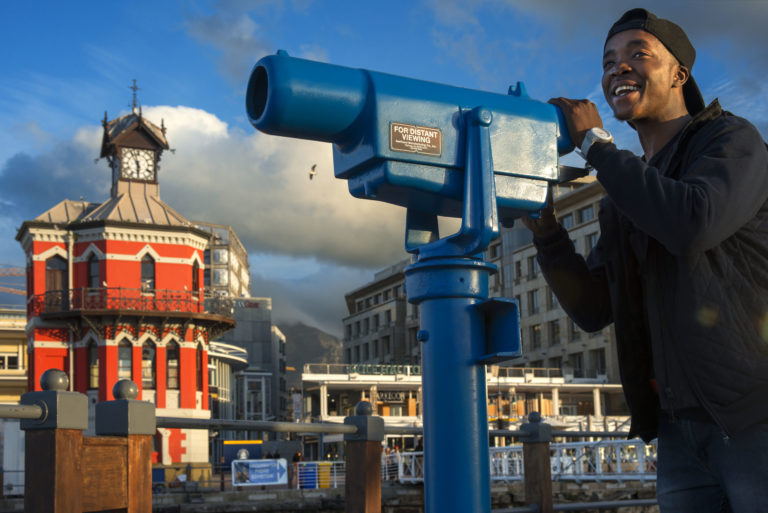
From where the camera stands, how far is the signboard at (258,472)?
85.9ft

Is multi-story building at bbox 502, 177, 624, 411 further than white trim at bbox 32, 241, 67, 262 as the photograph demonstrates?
Yes

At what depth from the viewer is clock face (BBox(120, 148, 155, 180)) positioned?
1441 inches

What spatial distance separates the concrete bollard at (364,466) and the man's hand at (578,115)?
2.96m

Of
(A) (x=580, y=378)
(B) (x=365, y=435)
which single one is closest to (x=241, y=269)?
(A) (x=580, y=378)

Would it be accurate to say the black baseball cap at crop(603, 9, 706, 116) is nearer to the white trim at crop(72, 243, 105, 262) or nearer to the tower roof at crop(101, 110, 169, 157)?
the white trim at crop(72, 243, 105, 262)

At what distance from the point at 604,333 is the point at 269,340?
3454 centimetres

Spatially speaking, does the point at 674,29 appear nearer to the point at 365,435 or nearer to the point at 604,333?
the point at 365,435

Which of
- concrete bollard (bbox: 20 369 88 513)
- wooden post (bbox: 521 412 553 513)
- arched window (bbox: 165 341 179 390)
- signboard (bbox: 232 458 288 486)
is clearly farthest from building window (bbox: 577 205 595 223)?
concrete bollard (bbox: 20 369 88 513)

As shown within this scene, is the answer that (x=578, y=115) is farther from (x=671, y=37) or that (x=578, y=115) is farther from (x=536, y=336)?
(x=536, y=336)

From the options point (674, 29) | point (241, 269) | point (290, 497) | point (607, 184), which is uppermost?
point (241, 269)

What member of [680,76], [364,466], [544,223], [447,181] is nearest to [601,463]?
[364,466]

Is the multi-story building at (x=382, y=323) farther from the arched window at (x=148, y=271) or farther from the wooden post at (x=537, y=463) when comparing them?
the wooden post at (x=537, y=463)

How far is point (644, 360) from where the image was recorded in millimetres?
2361

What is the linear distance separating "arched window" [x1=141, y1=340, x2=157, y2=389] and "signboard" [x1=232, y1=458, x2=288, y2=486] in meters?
9.14
